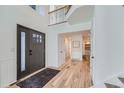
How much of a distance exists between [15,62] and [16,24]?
125cm

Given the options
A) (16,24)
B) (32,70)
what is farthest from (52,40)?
(16,24)

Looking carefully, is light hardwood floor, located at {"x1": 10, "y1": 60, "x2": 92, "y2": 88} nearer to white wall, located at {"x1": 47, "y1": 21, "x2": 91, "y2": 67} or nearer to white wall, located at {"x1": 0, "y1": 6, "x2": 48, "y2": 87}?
white wall, located at {"x1": 0, "y1": 6, "x2": 48, "y2": 87}

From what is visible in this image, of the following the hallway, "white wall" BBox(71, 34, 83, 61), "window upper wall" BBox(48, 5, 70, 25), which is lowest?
the hallway

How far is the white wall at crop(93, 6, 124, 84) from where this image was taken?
2189 millimetres

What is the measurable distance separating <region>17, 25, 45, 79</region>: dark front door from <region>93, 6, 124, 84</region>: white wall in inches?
102

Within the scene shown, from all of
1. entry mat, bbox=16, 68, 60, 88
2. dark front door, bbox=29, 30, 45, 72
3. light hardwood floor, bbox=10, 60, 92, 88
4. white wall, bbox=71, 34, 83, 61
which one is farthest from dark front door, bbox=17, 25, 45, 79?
white wall, bbox=71, 34, 83, 61

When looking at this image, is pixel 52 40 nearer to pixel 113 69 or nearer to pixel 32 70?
pixel 32 70

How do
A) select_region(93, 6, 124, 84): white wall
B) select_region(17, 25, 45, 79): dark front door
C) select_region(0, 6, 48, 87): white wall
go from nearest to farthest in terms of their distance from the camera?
1. select_region(93, 6, 124, 84): white wall
2. select_region(0, 6, 48, 87): white wall
3. select_region(17, 25, 45, 79): dark front door

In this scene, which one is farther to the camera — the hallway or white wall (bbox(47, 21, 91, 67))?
white wall (bbox(47, 21, 91, 67))

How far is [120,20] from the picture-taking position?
2.20 meters

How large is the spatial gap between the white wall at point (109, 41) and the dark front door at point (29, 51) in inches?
102

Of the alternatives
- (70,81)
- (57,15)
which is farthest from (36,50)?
(70,81)

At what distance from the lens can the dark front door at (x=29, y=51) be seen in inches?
145

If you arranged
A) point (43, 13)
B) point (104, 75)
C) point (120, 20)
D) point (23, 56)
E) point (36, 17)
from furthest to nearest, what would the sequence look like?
1. point (43, 13)
2. point (36, 17)
3. point (23, 56)
4. point (104, 75)
5. point (120, 20)
